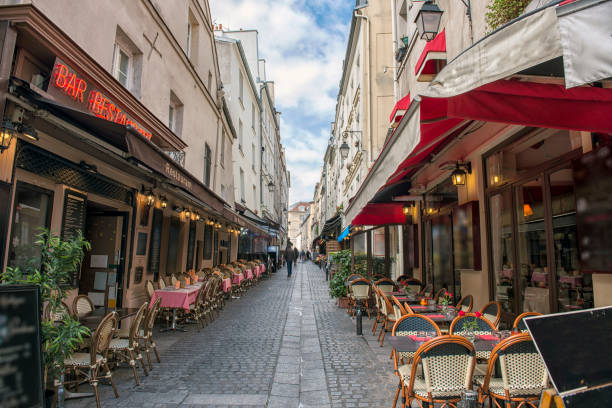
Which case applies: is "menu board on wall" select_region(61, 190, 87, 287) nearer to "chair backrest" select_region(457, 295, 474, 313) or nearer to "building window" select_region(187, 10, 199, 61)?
"chair backrest" select_region(457, 295, 474, 313)

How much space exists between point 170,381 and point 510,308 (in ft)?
17.1

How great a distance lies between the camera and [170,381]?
16.1 ft

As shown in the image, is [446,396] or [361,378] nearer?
[446,396]

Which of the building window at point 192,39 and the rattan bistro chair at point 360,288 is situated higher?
the building window at point 192,39

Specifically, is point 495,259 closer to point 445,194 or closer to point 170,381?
point 445,194

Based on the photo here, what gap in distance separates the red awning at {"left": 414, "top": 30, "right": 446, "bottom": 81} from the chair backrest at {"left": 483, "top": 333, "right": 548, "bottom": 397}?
19.0 ft

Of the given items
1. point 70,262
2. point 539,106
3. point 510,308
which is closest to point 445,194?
point 510,308

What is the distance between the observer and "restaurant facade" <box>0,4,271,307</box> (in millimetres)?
4457

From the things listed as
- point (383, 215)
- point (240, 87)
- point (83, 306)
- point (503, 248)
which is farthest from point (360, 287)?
point (240, 87)

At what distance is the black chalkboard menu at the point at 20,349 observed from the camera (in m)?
2.26

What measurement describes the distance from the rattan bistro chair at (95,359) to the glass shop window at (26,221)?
129 cm

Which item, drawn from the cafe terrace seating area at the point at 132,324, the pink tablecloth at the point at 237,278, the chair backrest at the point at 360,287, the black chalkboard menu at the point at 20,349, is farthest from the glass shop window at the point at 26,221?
the pink tablecloth at the point at 237,278

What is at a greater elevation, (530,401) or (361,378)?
(530,401)

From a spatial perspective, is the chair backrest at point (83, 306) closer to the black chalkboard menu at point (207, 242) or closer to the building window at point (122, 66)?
the building window at point (122, 66)
